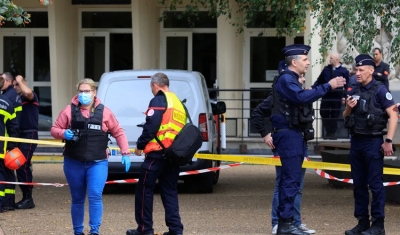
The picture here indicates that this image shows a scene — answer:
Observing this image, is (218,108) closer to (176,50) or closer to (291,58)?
(291,58)

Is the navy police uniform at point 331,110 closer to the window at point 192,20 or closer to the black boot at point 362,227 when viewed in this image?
the window at point 192,20

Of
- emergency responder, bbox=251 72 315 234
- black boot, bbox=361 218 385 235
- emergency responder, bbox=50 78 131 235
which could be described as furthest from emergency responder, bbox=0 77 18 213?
black boot, bbox=361 218 385 235

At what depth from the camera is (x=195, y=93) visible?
13.1 m

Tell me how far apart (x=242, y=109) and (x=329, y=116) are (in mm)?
2052

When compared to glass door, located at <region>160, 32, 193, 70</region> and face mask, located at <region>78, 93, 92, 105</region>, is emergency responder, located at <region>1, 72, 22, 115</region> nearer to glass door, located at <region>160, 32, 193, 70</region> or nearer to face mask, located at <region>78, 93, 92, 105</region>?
face mask, located at <region>78, 93, 92, 105</region>

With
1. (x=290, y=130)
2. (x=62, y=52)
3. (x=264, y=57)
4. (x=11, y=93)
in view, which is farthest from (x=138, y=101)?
(x=264, y=57)

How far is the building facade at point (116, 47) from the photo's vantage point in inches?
849

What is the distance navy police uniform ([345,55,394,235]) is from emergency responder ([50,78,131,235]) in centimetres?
242

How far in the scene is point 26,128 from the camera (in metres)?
11.9

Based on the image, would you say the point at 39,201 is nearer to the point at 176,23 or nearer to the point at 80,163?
the point at 80,163

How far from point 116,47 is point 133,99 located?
10255 millimetres

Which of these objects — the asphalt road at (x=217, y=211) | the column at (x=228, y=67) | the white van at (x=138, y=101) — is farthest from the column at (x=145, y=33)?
the white van at (x=138, y=101)

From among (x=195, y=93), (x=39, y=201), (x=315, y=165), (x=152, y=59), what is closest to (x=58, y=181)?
(x=39, y=201)

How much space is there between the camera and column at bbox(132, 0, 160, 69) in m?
21.2
